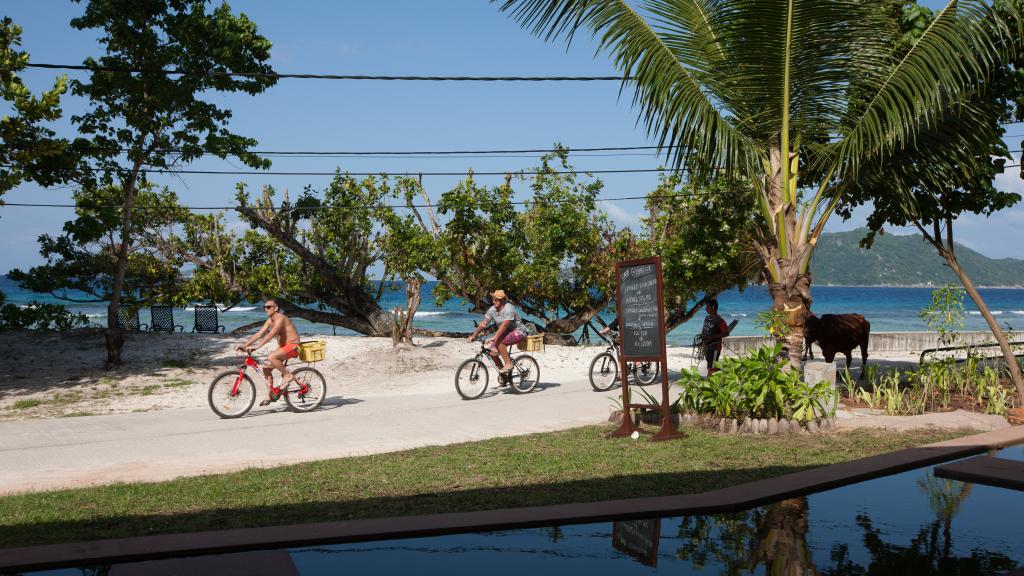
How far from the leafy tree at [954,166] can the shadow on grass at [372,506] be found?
682 cm

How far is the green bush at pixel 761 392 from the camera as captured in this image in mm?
10266

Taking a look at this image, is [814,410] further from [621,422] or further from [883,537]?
[883,537]

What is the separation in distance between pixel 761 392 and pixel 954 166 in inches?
217

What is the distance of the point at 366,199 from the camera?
27656 millimetres

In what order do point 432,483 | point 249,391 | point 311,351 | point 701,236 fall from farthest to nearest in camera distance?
point 701,236 < point 311,351 < point 249,391 < point 432,483

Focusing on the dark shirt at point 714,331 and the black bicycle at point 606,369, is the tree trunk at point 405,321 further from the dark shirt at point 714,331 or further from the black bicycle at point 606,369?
the dark shirt at point 714,331

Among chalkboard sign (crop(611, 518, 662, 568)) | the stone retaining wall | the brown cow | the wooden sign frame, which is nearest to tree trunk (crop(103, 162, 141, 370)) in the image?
the wooden sign frame

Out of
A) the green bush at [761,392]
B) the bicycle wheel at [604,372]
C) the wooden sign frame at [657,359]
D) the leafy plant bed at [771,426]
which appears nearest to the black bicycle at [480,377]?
the bicycle wheel at [604,372]

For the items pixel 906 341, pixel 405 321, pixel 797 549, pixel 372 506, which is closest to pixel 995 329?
pixel 797 549

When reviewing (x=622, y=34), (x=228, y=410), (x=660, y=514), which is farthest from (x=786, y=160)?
(x=228, y=410)

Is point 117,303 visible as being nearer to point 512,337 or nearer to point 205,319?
point 205,319

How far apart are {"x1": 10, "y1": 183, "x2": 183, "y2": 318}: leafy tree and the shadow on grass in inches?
524

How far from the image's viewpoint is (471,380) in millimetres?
15422

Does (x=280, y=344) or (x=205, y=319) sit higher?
(x=205, y=319)
